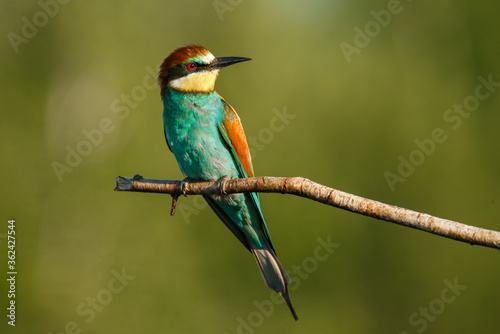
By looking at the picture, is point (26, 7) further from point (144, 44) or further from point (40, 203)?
point (40, 203)

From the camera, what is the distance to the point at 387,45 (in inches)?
436

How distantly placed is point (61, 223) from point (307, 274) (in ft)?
13.2

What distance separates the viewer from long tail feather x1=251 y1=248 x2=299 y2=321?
133 inches

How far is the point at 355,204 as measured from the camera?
208 centimetres

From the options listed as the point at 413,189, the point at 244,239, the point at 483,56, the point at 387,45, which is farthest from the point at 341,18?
the point at 244,239
